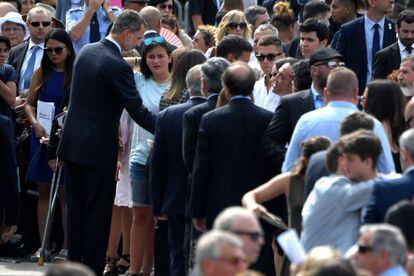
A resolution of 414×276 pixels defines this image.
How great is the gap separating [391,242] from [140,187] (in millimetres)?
5653

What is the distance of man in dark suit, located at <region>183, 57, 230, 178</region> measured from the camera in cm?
1187

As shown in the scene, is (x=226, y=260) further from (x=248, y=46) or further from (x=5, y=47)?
(x=5, y=47)

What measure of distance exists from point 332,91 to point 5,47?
5.63m

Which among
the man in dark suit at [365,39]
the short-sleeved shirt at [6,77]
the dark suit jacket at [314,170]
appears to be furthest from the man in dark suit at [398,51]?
the dark suit jacket at [314,170]

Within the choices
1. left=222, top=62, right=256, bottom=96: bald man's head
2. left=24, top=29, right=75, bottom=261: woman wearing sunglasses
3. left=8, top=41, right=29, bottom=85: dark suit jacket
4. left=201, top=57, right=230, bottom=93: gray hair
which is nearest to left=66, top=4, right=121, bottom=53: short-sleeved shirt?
left=8, top=41, right=29, bottom=85: dark suit jacket

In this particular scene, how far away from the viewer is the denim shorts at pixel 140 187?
1351 centimetres

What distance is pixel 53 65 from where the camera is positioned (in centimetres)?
1480

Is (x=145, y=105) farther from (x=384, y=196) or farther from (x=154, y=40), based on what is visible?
(x=384, y=196)

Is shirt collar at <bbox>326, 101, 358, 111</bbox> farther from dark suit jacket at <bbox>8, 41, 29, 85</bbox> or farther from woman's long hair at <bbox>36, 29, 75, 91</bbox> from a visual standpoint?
dark suit jacket at <bbox>8, 41, 29, 85</bbox>

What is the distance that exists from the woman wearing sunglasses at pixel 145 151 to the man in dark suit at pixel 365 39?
7.02 ft

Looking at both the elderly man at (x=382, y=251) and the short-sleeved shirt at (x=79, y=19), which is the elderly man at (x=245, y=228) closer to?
the elderly man at (x=382, y=251)

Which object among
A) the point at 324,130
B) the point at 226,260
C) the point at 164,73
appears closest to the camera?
the point at 226,260

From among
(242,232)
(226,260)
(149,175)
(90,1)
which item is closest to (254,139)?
(149,175)

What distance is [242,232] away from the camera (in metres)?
8.16
